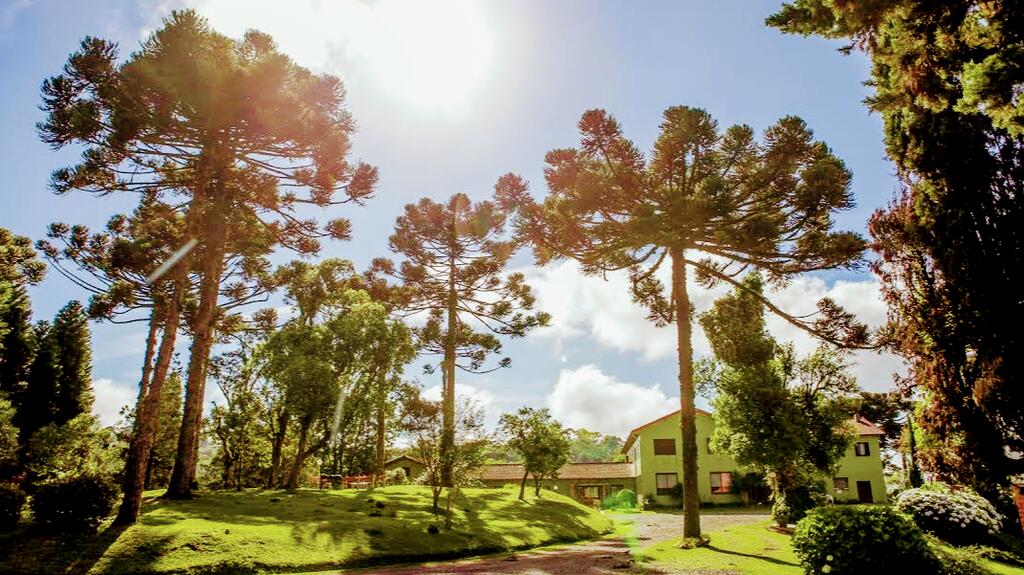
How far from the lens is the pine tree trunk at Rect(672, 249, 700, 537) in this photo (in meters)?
16.3

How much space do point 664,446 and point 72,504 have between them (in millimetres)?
41776

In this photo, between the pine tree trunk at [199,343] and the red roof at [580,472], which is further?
the red roof at [580,472]

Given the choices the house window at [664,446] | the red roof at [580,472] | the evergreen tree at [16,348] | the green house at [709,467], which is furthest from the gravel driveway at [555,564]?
the red roof at [580,472]

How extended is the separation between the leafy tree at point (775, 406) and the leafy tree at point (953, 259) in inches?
273

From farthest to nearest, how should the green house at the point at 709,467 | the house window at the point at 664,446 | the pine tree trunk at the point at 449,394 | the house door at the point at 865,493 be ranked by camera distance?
the house window at the point at 664,446 → the house door at the point at 865,493 → the green house at the point at 709,467 → the pine tree trunk at the point at 449,394

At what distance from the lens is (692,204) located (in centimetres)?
1670

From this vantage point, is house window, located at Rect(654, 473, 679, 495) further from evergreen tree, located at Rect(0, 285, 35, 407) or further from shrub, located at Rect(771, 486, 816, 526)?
evergreen tree, located at Rect(0, 285, 35, 407)

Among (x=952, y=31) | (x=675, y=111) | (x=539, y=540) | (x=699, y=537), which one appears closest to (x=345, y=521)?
(x=539, y=540)

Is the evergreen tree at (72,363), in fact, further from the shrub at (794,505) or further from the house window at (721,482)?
the house window at (721,482)

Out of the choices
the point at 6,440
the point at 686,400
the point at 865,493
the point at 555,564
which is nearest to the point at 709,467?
the point at 865,493

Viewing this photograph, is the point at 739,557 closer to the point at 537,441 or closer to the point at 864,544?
the point at 864,544

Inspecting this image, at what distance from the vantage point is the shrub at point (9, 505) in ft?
45.1

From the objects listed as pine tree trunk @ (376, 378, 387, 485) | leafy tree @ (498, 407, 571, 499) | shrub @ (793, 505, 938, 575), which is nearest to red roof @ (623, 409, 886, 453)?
leafy tree @ (498, 407, 571, 499)

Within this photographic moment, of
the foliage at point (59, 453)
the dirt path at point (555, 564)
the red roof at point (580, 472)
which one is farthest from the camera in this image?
the red roof at point (580, 472)
